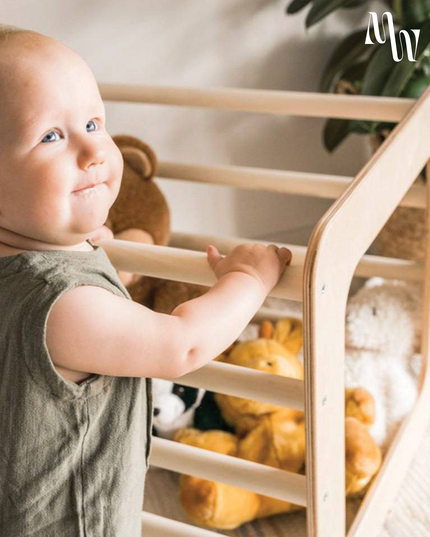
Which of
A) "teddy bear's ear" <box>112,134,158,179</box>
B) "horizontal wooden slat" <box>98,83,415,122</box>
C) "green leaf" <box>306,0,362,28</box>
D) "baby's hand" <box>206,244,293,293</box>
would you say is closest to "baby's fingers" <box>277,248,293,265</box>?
"baby's hand" <box>206,244,293,293</box>

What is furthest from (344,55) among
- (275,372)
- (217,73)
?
(275,372)

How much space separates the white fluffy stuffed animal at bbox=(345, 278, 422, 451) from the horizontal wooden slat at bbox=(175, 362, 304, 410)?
1.34ft

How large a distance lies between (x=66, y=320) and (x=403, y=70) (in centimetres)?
101

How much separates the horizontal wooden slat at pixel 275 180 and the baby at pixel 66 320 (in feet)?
1.55

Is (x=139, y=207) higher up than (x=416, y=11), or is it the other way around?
(x=416, y=11)

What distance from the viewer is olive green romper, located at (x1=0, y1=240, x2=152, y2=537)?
0.56 m

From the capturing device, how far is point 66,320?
1.80 feet

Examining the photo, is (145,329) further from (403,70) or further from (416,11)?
(416,11)

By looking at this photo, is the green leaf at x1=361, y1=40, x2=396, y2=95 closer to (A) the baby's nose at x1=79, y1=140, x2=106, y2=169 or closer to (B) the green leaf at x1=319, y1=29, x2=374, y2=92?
(B) the green leaf at x1=319, y1=29, x2=374, y2=92

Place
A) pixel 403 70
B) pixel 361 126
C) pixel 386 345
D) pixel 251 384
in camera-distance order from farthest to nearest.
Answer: pixel 361 126
pixel 403 70
pixel 386 345
pixel 251 384

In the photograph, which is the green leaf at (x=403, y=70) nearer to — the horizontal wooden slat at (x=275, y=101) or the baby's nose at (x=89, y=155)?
the horizontal wooden slat at (x=275, y=101)

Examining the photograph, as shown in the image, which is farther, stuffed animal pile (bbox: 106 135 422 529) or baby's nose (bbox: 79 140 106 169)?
stuffed animal pile (bbox: 106 135 422 529)

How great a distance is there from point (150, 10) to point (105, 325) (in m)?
0.99

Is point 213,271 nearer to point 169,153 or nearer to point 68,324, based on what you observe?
point 68,324
